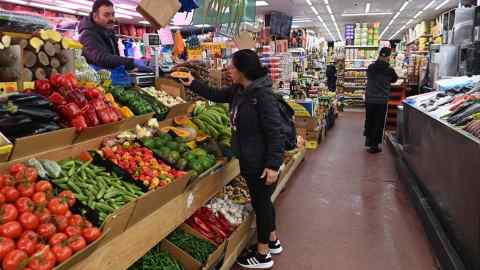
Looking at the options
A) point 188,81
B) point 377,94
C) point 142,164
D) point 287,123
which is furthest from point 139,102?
point 377,94

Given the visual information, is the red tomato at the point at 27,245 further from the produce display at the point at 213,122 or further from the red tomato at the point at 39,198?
the produce display at the point at 213,122

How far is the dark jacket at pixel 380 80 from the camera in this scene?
7508mm

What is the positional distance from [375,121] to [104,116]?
614cm

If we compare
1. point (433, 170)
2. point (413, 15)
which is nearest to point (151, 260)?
point (433, 170)

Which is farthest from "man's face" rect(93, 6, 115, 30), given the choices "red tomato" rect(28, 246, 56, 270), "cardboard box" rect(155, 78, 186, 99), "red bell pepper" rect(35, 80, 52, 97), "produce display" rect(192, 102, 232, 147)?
"red tomato" rect(28, 246, 56, 270)

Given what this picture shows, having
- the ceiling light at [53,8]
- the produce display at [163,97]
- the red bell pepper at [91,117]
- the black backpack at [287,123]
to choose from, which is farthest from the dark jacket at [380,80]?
the ceiling light at [53,8]

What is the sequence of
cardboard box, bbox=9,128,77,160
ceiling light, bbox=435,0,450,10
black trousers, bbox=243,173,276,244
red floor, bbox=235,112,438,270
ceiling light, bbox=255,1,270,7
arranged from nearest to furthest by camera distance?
cardboard box, bbox=9,128,77,160 < black trousers, bbox=243,173,276,244 < red floor, bbox=235,112,438,270 < ceiling light, bbox=255,1,270,7 < ceiling light, bbox=435,0,450,10

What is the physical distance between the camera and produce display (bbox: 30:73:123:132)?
2.43 meters

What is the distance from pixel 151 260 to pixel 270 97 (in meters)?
1.39

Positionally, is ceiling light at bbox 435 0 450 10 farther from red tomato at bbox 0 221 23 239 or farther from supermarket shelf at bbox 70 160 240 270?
red tomato at bbox 0 221 23 239

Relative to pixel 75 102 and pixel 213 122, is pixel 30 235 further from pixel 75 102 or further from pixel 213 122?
pixel 213 122

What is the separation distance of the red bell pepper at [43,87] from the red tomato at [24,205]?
0.91 meters

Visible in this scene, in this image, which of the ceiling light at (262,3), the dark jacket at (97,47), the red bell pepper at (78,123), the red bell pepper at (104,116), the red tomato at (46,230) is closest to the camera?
the red tomato at (46,230)

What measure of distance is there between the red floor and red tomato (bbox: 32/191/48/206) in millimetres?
2047
